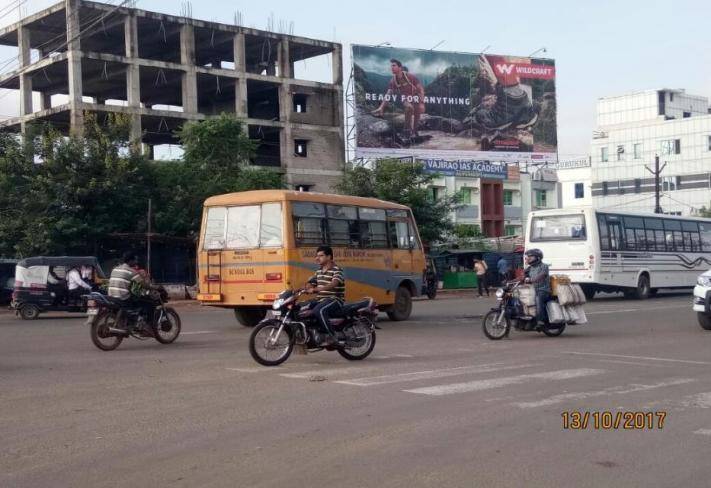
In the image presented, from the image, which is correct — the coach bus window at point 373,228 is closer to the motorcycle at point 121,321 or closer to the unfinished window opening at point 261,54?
the motorcycle at point 121,321

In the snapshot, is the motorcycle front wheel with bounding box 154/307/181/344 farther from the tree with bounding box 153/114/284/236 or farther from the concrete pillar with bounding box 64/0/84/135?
the concrete pillar with bounding box 64/0/84/135

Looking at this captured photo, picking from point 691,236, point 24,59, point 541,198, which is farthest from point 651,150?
point 24,59

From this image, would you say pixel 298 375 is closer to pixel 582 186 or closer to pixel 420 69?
pixel 420 69

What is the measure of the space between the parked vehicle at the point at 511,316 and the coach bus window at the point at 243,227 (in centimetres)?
510

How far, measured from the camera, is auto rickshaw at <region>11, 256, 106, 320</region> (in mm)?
23641

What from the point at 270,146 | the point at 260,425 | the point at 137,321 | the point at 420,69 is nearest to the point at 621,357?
the point at 260,425

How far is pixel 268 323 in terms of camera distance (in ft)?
37.6

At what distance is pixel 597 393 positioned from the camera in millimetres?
9289

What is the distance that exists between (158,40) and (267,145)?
9.43 m

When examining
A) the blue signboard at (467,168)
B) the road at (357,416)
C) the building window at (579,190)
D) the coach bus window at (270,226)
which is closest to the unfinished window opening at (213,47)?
the blue signboard at (467,168)

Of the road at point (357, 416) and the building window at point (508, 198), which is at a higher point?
the building window at point (508, 198)

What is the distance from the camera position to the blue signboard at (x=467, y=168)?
53.7 meters

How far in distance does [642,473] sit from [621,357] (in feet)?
22.4

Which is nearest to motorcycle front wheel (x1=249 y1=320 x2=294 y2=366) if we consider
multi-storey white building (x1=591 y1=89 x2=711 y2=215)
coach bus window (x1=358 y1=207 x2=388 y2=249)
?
coach bus window (x1=358 y1=207 x2=388 y2=249)
